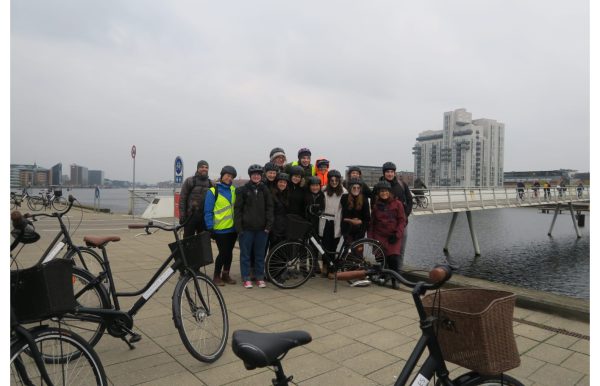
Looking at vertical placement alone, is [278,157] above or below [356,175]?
above

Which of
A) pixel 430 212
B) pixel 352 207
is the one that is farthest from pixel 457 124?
pixel 352 207

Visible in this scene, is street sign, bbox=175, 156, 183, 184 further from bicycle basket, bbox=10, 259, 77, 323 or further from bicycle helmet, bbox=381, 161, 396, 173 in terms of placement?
bicycle basket, bbox=10, 259, 77, 323

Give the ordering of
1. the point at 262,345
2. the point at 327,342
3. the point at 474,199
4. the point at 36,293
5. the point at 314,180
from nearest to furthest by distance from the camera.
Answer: the point at 262,345 → the point at 36,293 → the point at 327,342 → the point at 314,180 → the point at 474,199

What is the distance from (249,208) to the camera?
6098 mm

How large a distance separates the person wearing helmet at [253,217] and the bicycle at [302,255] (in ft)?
0.78

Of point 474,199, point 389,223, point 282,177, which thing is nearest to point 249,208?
point 282,177

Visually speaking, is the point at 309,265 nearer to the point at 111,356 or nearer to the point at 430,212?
Result: the point at 111,356

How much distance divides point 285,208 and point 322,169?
3.65ft

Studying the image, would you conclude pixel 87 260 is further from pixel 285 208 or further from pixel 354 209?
pixel 354 209

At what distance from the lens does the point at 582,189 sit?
38812mm

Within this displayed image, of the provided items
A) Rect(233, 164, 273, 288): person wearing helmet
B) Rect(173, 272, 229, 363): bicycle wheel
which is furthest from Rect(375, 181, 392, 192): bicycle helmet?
Rect(173, 272, 229, 363): bicycle wheel

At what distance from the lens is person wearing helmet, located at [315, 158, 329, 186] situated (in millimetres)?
7223

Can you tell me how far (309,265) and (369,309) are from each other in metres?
1.55

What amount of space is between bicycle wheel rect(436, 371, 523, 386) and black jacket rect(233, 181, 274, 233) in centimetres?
431
